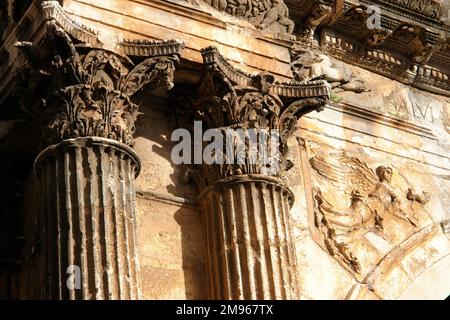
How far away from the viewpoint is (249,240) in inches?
441

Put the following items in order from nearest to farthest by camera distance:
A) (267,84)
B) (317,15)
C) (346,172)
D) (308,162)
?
(267,84) → (308,162) → (346,172) → (317,15)

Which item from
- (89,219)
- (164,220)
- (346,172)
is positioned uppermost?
(346,172)

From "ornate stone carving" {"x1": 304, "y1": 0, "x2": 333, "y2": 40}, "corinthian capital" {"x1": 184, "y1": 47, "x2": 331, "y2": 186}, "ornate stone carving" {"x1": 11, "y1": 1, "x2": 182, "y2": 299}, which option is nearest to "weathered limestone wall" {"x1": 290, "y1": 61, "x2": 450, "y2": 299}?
"ornate stone carving" {"x1": 304, "y1": 0, "x2": 333, "y2": 40}

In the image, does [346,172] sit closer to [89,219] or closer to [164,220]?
[164,220]

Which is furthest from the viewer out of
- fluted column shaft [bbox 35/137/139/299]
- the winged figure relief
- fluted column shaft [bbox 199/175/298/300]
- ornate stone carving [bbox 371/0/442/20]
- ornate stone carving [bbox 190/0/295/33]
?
ornate stone carving [bbox 371/0/442/20]

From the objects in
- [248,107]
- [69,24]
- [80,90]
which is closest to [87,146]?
[80,90]

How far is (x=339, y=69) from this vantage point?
A: 13781mm

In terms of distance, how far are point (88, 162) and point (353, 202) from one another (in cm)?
329

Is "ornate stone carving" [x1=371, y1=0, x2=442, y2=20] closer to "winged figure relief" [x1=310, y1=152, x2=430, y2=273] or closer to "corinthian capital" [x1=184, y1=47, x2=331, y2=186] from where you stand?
"winged figure relief" [x1=310, y1=152, x2=430, y2=273]

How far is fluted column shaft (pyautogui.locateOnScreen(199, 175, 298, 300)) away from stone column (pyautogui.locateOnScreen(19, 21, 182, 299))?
0.86m

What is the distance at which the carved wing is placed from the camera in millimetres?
12938

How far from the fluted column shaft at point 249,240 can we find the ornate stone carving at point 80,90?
1.01 metres

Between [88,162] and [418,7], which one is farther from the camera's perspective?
[418,7]
